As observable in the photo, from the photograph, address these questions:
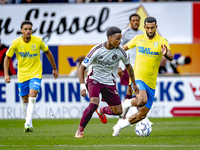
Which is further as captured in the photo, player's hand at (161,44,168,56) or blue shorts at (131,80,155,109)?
blue shorts at (131,80,155,109)

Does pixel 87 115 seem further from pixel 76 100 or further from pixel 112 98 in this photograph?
pixel 76 100

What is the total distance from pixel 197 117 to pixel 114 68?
6182mm

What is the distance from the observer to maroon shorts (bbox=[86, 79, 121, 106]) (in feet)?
26.1

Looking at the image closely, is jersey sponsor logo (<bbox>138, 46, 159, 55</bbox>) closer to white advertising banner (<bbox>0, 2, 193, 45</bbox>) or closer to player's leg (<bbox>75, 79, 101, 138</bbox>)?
player's leg (<bbox>75, 79, 101, 138</bbox>)

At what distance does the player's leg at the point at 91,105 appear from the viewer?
7.77 meters

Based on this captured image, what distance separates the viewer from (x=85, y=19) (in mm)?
17812

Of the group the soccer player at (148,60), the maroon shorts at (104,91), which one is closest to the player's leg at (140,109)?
the soccer player at (148,60)

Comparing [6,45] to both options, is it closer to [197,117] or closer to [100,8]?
[100,8]

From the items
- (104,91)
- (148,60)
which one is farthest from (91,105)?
(148,60)

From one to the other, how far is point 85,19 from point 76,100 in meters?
5.13

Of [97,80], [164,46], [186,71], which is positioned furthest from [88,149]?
[186,71]

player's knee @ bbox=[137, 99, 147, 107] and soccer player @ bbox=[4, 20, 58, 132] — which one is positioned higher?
soccer player @ bbox=[4, 20, 58, 132]

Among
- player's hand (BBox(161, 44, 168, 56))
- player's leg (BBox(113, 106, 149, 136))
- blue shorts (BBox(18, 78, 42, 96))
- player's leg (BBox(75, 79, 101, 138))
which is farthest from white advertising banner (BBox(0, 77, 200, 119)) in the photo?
player's hand (BBox(161, 44, 168, 56))

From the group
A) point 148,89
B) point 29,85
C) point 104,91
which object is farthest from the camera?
point 29,85
